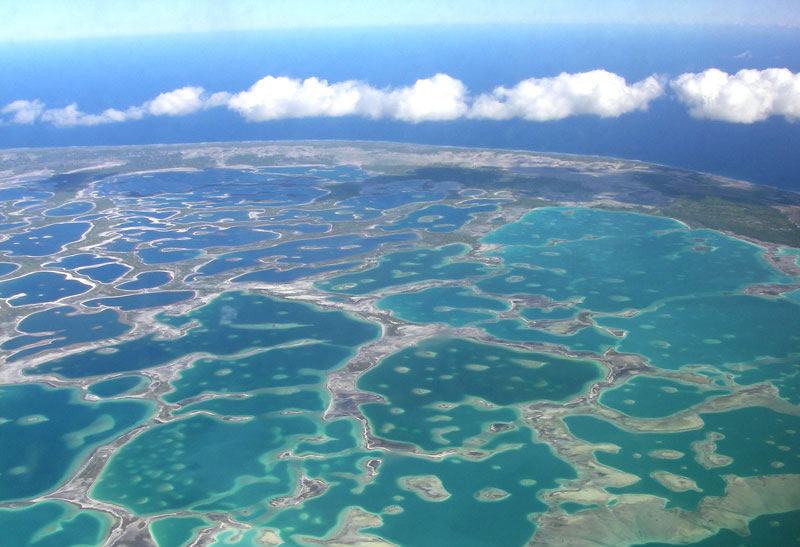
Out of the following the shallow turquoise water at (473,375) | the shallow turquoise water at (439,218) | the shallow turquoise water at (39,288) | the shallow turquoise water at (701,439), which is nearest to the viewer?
the shallow turquoise water at (701,439)

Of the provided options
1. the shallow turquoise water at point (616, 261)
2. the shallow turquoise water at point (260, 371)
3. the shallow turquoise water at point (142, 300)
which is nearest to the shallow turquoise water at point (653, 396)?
the shallow turquoise water at point (616, 261)

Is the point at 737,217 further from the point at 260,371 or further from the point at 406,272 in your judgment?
the point at 260,371

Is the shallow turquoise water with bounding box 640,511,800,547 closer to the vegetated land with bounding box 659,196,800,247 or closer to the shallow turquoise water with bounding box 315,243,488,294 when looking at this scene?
the shallow turquoise water with bounding box 315,243,488,294

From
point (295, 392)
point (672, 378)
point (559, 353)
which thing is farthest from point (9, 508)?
point (672, 378)

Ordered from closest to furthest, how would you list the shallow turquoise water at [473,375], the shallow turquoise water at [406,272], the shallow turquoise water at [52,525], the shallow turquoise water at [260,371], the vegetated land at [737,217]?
the shallow turquoise water at [52,525], the shallow turquoise water at [473,375], the shallow turquoise water at [260,371], the shallow turquoise water at [406,272], the vegetated land at [737,217]

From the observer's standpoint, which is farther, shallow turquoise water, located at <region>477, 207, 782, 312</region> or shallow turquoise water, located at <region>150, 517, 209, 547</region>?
shallow turquoise water, located at <region>477, 207, 782, 312</region>

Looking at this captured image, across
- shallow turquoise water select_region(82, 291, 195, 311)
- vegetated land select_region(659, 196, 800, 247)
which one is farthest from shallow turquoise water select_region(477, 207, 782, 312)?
shallow turquoise water select_region(82, 291, 195, 311)

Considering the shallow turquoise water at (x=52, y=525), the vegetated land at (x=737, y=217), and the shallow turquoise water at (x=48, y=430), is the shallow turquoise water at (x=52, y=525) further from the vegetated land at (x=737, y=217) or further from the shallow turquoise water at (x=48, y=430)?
the vegetated land at (x=737, y=217)

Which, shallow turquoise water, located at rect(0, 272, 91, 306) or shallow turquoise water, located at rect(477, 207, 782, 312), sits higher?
shallow turquoise water, located at rect(477, 207, 782, 312)

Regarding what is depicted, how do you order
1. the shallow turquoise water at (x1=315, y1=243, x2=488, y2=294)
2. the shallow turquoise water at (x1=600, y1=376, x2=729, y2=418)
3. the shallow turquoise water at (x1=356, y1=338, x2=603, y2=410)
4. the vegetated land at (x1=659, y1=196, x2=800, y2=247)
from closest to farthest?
the shallow turquoise water at (x1=600, y1=376, x2=729, y2=418)
the shallow turquoise water at (x1=356, y1=338, x2=603, y2=410)
the shallow turquoise water at (x1=315, y1=243, x2=488, y2=294)
the vegetated land at (x1=659, y1=196, x2=800, y2=247)
